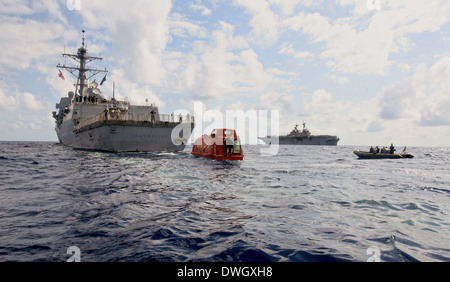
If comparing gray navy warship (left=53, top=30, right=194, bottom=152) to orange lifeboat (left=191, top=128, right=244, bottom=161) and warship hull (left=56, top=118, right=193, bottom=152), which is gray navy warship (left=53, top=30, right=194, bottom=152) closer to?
warship hull (left=56, top=118, right=193, bottom=152)

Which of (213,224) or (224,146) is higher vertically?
(224,146)

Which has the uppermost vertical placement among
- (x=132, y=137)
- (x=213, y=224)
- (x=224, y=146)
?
(x=132, y=137)

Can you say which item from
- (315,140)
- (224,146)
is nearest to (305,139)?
(315,140)

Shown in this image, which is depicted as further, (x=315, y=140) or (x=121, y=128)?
(x=315, y=140)

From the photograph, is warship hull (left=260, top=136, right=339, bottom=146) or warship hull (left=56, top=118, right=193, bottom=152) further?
warship hull (left=260, top=136, right=339, bottom=146)

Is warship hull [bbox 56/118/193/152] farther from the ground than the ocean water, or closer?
farther from the ground

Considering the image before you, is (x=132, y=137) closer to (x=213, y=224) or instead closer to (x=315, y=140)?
(x=213, y=224)

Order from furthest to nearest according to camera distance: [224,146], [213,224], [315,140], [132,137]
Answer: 1. [315,140]
2. [132,137]
3. [224,146]
4. [213,224]

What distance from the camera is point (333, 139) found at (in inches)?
4665

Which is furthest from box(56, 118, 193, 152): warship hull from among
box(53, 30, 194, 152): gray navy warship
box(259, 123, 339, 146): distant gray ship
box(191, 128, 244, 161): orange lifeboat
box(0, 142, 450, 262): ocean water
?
box(259, 123, 339, 146): distant gray ship

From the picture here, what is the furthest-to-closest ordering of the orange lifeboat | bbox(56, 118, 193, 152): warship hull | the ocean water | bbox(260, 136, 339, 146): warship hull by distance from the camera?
bbox(260, 136, 339, 146): warship hull → bbox(56, 118, 193, 152): warship hull → the orange lifeboat → the ocean water

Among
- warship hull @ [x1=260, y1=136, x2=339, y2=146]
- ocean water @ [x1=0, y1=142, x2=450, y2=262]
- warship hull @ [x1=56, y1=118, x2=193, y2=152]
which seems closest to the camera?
ocean water @ [x1=0, y1=142, x2=450, y2=262]
